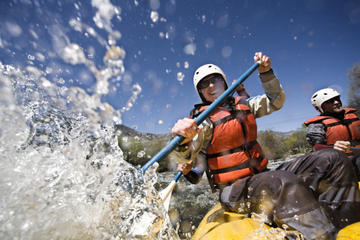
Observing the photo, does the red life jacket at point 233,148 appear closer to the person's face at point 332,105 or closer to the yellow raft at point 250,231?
the yellow raft at point 250,231

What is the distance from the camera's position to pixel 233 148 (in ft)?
7.06

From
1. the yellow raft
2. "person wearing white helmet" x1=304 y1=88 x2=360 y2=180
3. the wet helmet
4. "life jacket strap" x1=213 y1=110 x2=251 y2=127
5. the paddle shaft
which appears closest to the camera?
the yellow raft

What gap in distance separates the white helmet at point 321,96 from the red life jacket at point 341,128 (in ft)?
1.83

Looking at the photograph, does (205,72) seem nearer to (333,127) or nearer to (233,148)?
(233,148)

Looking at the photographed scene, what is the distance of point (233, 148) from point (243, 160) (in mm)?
191

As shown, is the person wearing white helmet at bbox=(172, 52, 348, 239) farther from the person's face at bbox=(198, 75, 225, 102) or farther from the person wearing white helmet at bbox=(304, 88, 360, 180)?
the person wearing white helmet at bbox=(304, 88, 360, 180)

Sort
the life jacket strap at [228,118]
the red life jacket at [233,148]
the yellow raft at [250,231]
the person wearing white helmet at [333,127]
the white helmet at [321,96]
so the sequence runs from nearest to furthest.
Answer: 1. the yellow raft at [250,231]
2. the red life jacket at [233,148]
3. the life jacket strap at [228,118]
4. the person wearing white helmet at [333,127]
5. the white helmet at [321,96]

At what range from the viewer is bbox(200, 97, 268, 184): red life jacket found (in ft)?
6.70

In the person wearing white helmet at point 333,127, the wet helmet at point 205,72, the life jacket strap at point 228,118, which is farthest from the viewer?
the person wearing white helmet at point 333,127

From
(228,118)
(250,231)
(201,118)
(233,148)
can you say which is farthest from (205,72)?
(250,231)

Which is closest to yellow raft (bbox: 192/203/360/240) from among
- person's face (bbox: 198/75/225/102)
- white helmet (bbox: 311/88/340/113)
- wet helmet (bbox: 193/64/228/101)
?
person's face (bbox: 198/75/225/102)

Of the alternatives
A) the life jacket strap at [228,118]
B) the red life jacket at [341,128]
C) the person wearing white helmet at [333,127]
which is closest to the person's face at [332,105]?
the person wearing white helmet at [333,127]

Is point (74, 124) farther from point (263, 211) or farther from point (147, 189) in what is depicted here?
point (263, 211)

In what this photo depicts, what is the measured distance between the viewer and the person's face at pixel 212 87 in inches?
114
